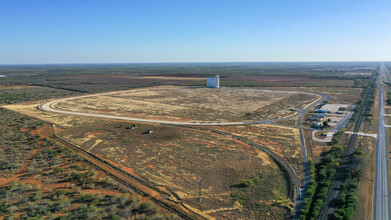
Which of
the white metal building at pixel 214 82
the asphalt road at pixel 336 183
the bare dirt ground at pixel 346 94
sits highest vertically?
the white metal building at pixel 214 82

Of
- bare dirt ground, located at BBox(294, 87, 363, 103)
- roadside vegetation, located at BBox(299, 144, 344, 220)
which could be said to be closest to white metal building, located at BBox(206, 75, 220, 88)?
bare dirt ground, located at BBox(294, 87, 363, 103)

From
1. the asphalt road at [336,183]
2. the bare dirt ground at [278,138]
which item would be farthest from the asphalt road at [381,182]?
the bare dirt ground at [278,138]

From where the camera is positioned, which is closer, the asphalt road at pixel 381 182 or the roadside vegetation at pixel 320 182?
the roadside vegetation at pixel 320 182

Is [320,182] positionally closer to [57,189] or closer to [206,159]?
[206,159]

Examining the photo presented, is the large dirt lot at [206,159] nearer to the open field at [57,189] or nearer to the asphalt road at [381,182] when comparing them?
the open field at [57,189]

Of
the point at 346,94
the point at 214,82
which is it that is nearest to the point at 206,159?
the point at 346,94

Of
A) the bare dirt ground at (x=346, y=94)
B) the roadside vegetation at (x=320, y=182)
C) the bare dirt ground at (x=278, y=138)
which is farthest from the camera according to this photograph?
the bare dirt ground at (x=346, y=94)

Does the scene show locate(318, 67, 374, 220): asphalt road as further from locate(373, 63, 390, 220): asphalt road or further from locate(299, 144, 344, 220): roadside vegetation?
locate(373, 63, 390, 220): asphalt road

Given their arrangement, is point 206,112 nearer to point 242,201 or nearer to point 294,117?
point 294,117

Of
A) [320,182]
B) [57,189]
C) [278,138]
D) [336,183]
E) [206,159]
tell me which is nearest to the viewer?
[57,189]
